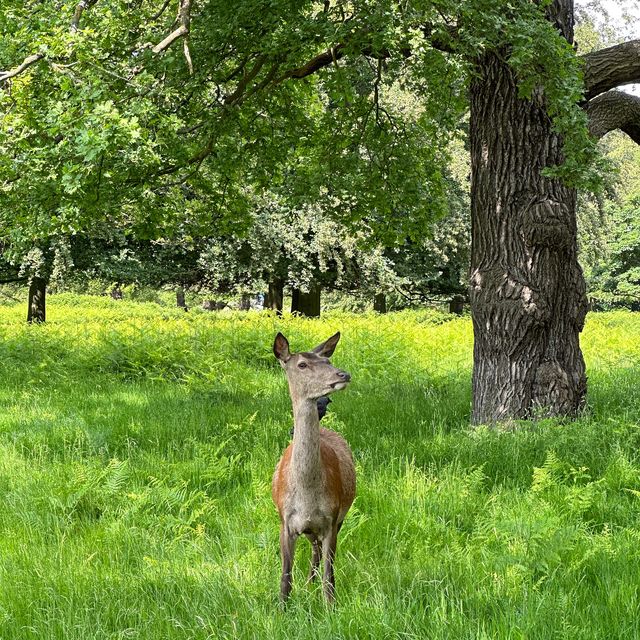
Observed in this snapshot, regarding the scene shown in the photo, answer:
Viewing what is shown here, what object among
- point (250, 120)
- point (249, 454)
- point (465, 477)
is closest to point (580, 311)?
point (465, 477)

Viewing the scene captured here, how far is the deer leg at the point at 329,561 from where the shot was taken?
3498 millimetres

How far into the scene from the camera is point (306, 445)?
334 centimetres

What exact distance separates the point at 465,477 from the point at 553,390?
2.80m

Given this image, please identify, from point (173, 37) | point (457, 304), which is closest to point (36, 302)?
point (457, 304)

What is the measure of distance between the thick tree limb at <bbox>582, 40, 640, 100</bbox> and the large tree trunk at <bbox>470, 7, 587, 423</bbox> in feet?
1.61

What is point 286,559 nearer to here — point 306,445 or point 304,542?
point 306,445

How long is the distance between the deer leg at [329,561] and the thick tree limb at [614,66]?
6436mm

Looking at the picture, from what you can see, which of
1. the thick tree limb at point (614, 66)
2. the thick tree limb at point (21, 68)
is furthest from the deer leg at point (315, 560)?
the thick tree limb at point (614, 66)

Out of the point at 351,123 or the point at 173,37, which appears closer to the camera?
the point at 173,37

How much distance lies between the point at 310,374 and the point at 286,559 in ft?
3.26

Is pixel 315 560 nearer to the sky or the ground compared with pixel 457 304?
nearer to the ground

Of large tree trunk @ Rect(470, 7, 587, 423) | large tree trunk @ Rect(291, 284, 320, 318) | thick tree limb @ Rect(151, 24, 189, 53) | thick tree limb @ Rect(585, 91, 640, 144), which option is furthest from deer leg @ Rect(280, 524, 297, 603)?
large tree trunk @ Rect(291, 284, 320, 318)

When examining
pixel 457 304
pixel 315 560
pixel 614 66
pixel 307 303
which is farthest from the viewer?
pixel 457 304

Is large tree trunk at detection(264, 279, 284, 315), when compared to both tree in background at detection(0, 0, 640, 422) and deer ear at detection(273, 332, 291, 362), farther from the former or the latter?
deer ear at detection(273, 332, 291, 362)
